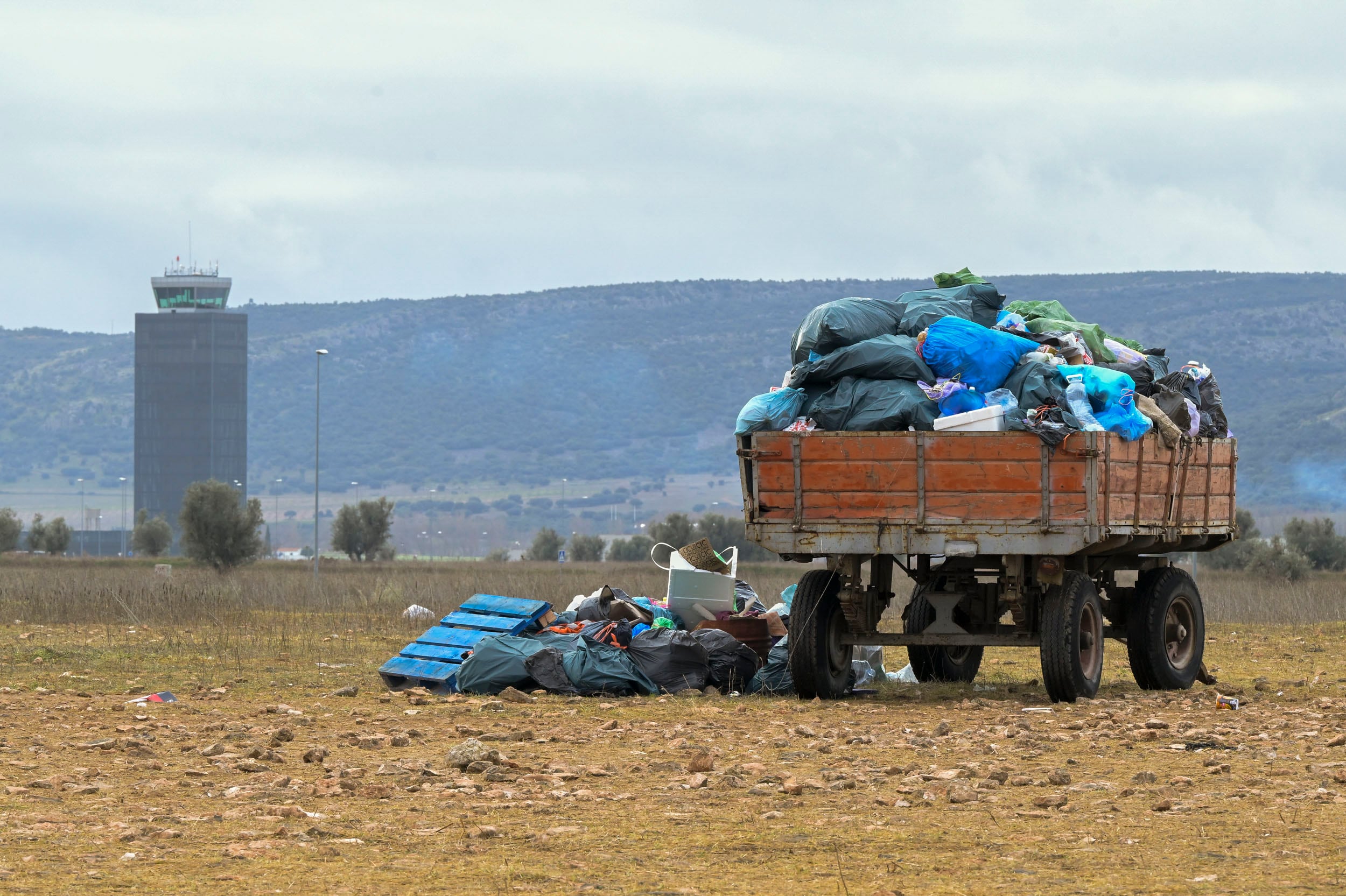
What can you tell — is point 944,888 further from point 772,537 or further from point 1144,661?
point 1144,661

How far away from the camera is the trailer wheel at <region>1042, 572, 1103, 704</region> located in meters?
14.0

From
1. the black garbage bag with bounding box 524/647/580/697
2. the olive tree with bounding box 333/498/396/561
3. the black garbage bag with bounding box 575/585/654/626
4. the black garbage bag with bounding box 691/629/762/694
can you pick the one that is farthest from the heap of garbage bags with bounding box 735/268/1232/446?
the olive tree with bounding box 333/498/396/561

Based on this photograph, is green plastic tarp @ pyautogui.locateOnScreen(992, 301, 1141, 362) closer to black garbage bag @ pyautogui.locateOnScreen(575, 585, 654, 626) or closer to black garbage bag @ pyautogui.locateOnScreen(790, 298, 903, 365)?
black garbage bag @ pyautogui.locateOnScreen(790, 298, 903, 365)

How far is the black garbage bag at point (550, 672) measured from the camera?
1526 cm

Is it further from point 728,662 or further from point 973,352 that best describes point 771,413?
point 728,662

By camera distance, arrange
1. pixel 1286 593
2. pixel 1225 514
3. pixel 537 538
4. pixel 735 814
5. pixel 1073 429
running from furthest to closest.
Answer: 1. pixel 537 538
2. pixel 1286 593
3. pixel 1225 514
4. pixel 1073 429
5. pixel 735 814

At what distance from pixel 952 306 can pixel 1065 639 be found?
3027 mm

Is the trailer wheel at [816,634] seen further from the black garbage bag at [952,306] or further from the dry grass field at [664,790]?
the black garbage bag at [952,306]

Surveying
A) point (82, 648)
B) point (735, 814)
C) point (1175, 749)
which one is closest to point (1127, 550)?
point (1175, 749)

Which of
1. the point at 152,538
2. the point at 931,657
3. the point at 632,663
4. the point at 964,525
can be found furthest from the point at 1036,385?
the point at 152,538

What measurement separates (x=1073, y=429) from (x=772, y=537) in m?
2.43

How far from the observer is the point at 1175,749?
11.1 metres

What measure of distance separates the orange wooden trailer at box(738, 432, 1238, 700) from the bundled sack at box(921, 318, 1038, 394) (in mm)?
775

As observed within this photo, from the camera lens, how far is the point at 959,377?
14438 mm
